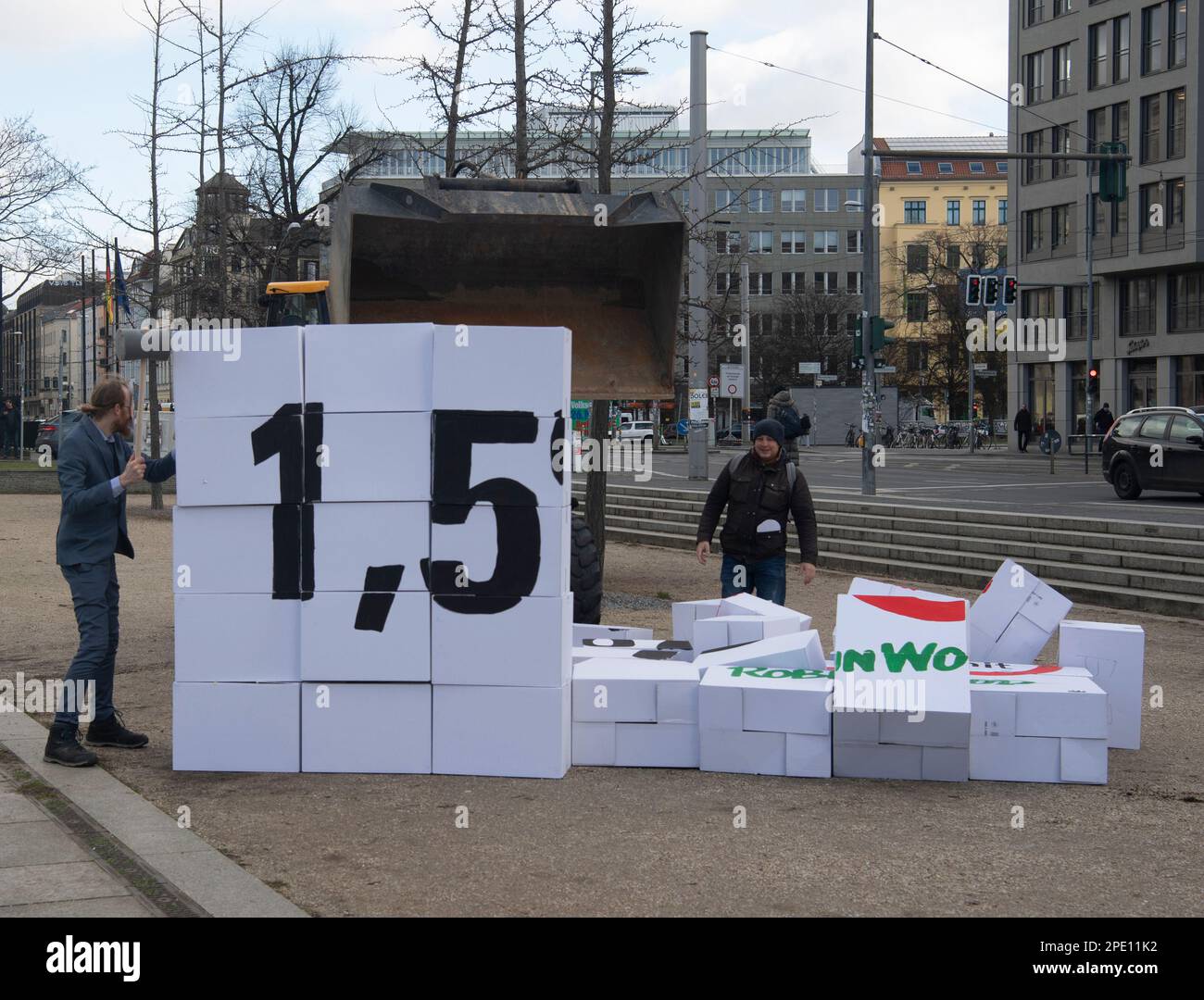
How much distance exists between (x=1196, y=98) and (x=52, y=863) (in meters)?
47.4

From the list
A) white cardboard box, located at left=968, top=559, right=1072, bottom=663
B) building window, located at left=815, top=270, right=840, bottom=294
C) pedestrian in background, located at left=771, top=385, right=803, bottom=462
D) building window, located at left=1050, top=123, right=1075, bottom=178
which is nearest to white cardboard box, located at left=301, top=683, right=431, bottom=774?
white cardboard box, located at left=968, top=559, right=1072, bottom=663

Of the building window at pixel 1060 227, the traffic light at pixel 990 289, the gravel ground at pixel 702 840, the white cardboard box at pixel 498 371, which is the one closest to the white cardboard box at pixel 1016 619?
the gravel ground at pixel 702 840

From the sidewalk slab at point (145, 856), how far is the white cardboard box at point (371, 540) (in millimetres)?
1313

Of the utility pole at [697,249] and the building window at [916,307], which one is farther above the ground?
the building window at [916,307]

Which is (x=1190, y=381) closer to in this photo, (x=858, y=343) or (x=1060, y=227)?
(x=1060, y=227)

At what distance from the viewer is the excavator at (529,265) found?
928cm

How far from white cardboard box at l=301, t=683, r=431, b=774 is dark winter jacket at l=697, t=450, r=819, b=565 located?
3513mm

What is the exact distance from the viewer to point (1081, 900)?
15.9ft

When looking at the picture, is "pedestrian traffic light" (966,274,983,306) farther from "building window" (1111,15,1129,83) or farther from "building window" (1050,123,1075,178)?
"building window" (1050,123,1075,178)

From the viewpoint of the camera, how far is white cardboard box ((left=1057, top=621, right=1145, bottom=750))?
7434mm

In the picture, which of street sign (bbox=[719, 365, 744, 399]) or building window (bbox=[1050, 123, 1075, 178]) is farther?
building window (bbox=[1050, 123, 1075, 178])

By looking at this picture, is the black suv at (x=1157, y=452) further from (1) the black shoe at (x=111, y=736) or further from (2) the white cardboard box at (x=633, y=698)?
(1) the black shoe at (x=111, y=736)

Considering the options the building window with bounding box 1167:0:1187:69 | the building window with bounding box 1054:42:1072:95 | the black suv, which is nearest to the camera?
the black suv
